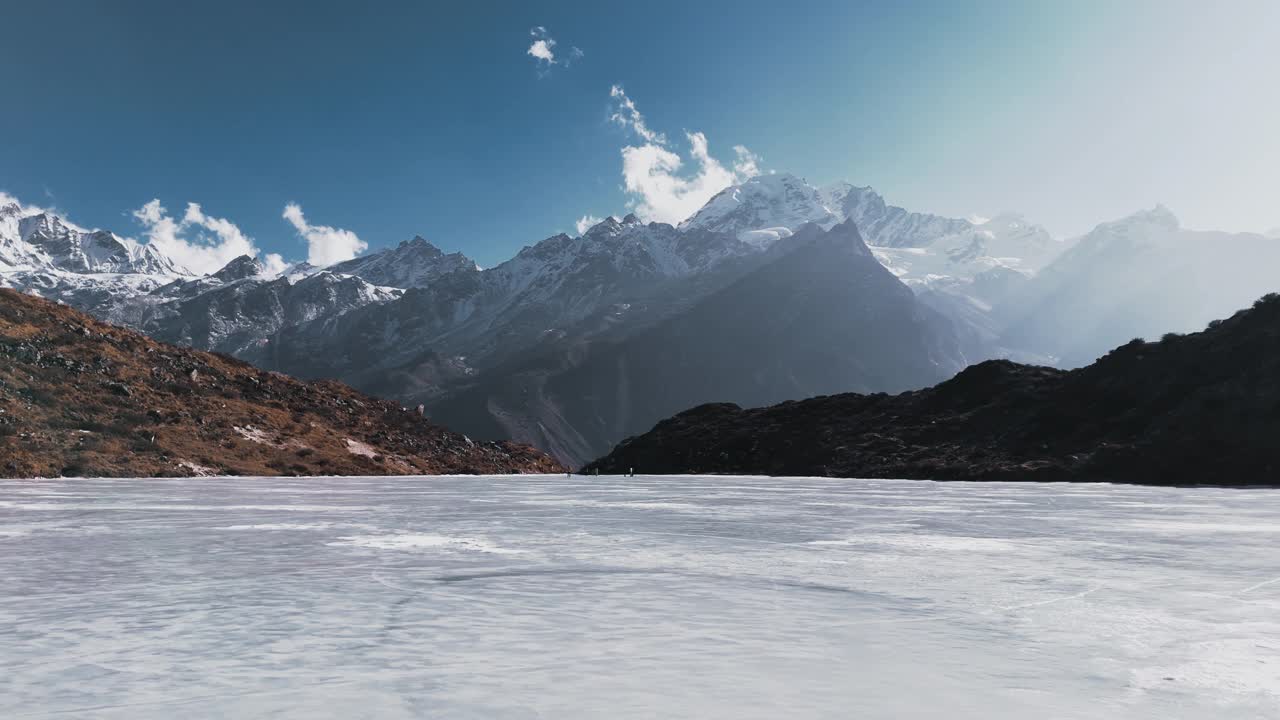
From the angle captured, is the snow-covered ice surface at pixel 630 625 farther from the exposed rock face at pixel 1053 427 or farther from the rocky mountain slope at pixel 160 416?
the exposed rock face at pixel 1053 427

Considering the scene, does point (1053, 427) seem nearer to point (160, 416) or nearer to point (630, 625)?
point (160, 416)

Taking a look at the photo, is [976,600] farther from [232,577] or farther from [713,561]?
[232,577]

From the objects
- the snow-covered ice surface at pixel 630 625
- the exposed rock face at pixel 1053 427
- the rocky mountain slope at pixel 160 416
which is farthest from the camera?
the exposed rock face at pixel 1053 427

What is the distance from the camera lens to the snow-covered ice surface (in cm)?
613

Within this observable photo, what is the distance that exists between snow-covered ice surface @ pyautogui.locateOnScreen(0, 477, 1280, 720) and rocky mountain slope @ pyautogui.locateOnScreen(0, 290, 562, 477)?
47.1 m

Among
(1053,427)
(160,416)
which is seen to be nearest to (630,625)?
(160,416)

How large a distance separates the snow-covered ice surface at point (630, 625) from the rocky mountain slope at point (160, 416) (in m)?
47.1

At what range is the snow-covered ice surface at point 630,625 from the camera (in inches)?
241

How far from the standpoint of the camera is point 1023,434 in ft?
333

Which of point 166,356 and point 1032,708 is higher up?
point 166,356

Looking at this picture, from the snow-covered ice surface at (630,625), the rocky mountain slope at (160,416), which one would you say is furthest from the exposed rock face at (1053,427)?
the snow-covered ice surface at (630,625)

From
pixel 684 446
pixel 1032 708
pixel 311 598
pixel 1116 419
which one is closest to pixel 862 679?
pixel 1032 708

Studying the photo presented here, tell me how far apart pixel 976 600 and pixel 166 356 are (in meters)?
91.3

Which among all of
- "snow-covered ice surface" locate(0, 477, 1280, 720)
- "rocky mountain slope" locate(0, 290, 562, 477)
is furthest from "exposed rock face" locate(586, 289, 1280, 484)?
"snow-covered ice surface" locate(0, 477, 1280, 720)
